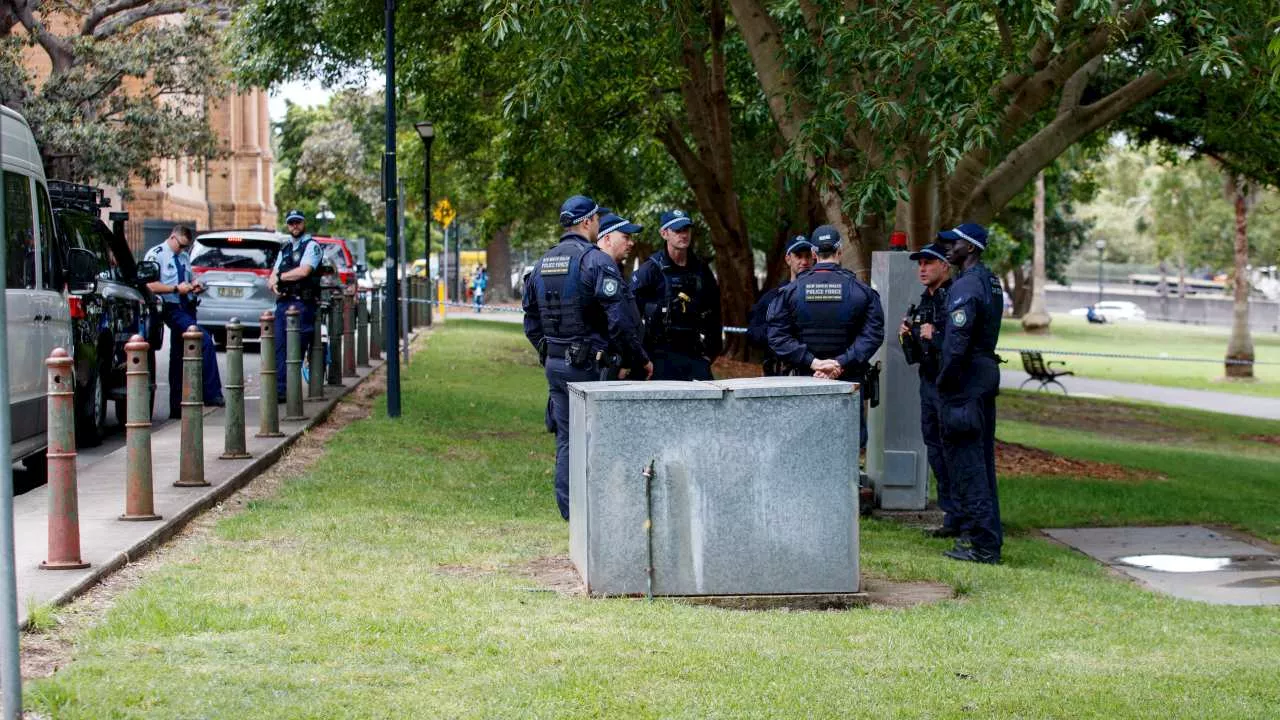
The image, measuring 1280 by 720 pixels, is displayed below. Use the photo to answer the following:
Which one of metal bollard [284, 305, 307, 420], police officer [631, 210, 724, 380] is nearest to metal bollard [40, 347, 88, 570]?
police officer [631, 210, 724, 380]

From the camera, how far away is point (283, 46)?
20.5m

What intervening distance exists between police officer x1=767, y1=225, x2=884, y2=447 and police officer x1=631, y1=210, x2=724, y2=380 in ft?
1.79

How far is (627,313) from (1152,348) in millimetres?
48641

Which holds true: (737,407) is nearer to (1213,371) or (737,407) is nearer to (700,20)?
(700,20)

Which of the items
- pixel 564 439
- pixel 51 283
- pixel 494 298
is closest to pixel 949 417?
pixel 564 439

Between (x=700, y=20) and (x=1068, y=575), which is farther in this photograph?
(x=700, y=20)

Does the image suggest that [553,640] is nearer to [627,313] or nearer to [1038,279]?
[627,313]

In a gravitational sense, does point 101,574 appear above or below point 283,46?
below

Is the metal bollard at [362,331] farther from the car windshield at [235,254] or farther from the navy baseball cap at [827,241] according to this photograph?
the navy baseball cap at [827,241]

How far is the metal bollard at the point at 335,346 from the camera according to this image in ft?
60.5

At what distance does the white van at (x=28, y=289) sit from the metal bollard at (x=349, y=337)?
8.36 metres

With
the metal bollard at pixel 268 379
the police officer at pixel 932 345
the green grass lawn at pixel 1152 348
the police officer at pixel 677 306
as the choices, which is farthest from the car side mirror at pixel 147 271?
the green grass lawn at pixel 1152 348

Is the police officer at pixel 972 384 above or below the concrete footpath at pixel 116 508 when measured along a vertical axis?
above

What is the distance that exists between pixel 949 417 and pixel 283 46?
1337 centimetres
